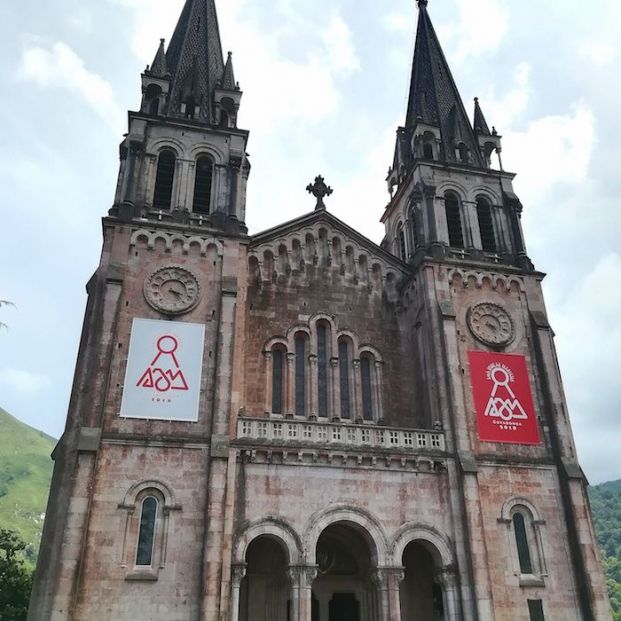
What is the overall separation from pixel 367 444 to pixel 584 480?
9.12 meters

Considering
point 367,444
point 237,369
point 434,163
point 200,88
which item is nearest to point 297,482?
point 367,444

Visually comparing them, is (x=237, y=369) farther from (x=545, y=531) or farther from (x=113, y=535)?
(x=545, y=531)

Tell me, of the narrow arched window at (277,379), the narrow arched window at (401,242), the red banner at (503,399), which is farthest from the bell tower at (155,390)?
the red banner at (503,399)

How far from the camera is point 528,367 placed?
2791 cm

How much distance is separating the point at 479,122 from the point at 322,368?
749 inches

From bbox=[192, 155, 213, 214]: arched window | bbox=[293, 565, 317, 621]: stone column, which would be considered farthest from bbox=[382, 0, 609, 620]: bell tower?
bbox=[192, 155, 213, 214]: arched window

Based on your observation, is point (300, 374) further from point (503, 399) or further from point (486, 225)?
point (486, 225)

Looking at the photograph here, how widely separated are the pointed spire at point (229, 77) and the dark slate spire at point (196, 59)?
509mm

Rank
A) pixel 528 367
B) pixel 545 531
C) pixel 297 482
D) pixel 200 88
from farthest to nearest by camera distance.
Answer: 1. pixel 200 88
2. pixel 528 367
3. pixel 545 531
4. pixel 297 482

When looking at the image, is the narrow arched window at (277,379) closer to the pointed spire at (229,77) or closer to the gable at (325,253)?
the gable at (325,253)

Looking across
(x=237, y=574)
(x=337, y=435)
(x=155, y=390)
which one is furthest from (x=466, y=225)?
(x=237, y=574)

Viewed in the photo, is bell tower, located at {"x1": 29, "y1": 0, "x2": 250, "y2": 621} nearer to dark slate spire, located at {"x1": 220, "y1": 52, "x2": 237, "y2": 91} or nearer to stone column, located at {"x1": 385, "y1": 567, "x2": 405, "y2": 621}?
dark slate spire, located at {"x1": 220, "y1": 52, "x2": 237, "y2": 91}

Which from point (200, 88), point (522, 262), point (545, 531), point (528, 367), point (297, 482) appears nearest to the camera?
point (297, 482)

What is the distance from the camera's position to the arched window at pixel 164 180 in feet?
94.4
